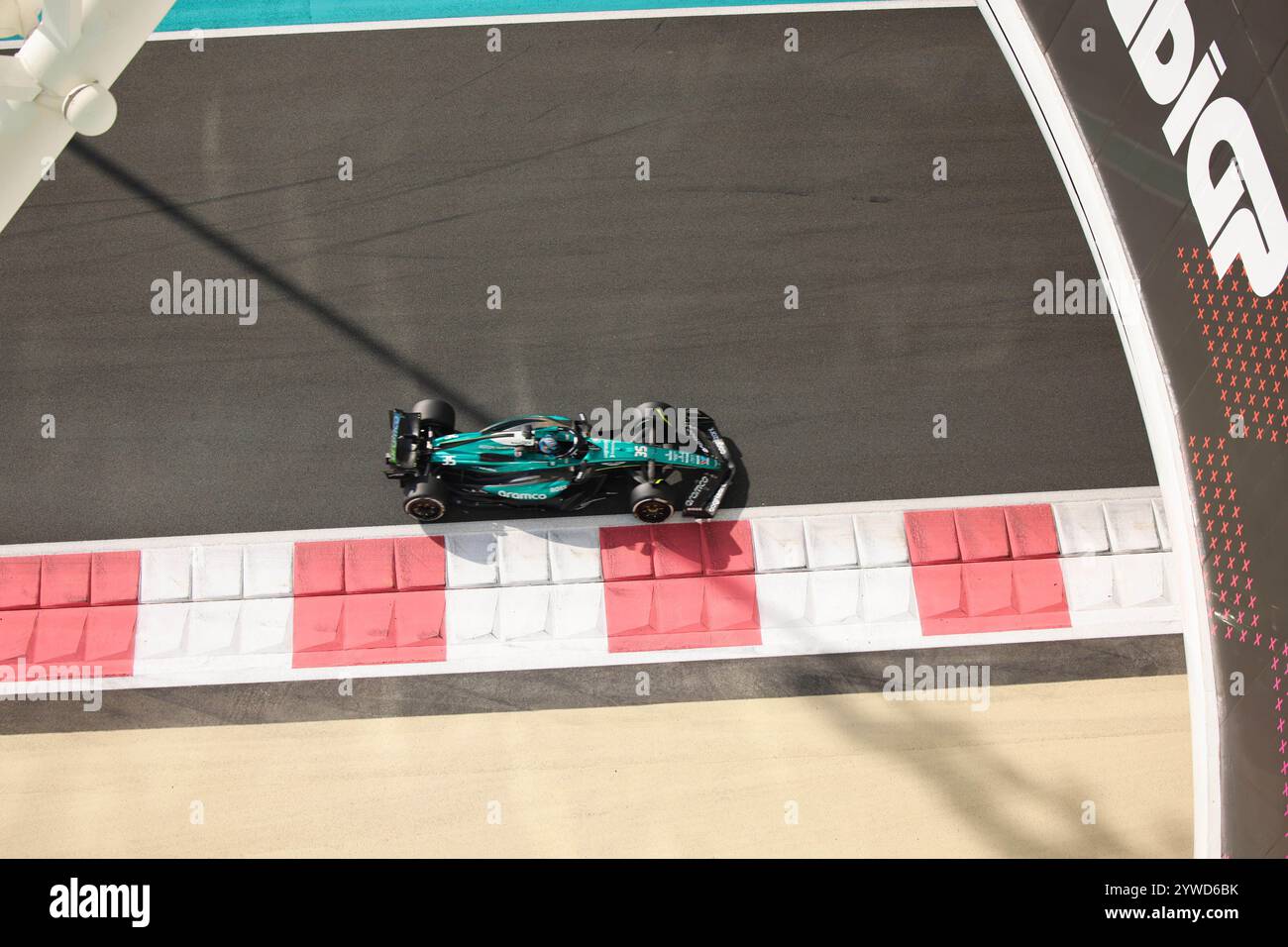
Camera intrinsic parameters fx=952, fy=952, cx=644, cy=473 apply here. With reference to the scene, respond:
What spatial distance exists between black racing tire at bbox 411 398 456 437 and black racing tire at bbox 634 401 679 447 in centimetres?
256

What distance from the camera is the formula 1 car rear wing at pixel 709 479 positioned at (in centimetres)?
1291

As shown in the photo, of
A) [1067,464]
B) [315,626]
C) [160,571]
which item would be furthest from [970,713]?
[160,571]

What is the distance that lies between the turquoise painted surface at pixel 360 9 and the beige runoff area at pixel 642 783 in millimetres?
11306

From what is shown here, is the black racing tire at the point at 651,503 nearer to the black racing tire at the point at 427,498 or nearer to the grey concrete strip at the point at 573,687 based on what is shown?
the grey concrete strip at the point at 573,687

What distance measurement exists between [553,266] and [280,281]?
4.07 meters

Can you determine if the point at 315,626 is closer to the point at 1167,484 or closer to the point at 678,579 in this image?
the point at 678,579

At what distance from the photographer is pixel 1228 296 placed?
32.5 feet

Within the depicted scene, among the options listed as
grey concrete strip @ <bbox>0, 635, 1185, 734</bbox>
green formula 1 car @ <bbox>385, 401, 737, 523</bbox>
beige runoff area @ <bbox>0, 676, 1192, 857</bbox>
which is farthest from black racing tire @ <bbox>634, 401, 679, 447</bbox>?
beige runoff area @ <bbox>0, 676, 1192, 857</bbox>

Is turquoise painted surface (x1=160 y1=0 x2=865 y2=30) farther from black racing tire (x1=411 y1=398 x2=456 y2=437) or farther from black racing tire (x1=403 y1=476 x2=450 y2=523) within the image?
black racing tire (x1=403 y1=476 x2=450 y2=523)

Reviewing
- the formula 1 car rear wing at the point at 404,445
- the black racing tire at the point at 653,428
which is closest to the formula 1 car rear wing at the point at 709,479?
the black racing tire at the point at 653,428

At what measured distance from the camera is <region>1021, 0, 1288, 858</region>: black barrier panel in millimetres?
9352

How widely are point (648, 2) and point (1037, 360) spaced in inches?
337

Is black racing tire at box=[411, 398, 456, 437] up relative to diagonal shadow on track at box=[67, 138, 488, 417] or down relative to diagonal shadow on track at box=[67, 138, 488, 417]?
down

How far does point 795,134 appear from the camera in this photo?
1502cm
